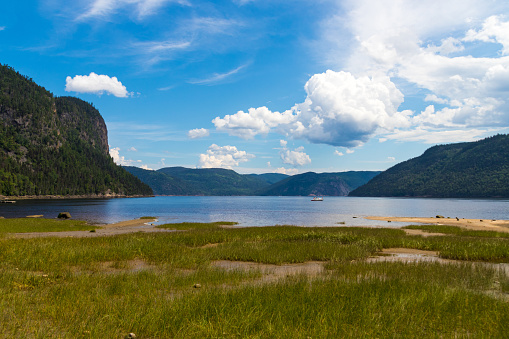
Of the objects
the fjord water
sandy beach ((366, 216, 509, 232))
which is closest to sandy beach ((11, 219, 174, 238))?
the fjord water

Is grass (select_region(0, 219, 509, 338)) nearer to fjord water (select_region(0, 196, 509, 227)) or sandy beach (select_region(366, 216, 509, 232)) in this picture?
sandy beach (select_region(366, 216, 509, 232))

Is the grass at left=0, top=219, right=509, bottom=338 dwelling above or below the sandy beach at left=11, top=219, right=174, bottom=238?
above

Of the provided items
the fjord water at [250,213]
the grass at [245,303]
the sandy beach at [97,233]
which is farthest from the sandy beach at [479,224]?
the sandy beach at [97,233]

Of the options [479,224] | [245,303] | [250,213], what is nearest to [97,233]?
[245,303]

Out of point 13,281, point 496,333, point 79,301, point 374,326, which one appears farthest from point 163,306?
point 496,333

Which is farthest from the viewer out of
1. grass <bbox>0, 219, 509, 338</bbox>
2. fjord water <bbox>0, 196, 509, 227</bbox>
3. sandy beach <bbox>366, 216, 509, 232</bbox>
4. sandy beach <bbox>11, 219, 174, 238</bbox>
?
fjord water <bbox>0, 196, 509, 227</bbox>

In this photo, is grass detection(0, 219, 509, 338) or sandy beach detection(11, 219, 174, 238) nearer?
grass detection(0, 219, 509, 338)

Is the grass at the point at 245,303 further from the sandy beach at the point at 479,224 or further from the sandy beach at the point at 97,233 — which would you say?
the sandy beach at the point at 479,224

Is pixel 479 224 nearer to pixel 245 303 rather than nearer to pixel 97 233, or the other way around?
pixel 245 303

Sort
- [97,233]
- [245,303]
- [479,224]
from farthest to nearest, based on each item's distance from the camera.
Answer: [479,224], [97,233], [245,303]

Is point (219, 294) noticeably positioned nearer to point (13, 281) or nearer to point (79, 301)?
point (79, 301)

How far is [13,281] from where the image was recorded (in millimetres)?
11203

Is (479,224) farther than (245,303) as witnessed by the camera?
Yes

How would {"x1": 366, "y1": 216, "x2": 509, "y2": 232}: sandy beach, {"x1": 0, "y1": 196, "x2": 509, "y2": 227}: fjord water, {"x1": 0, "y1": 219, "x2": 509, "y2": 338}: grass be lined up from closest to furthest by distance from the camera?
{"x1": 0, "y1": 219, "x2": 509, "y2": 338}: grass → {"x1": 366, "y1": 216, "x2": 509, "y2": 232}: sandy beach → {"x1": 0, "y1": 196, "x2": 509, "y2": 227}: fjord water
